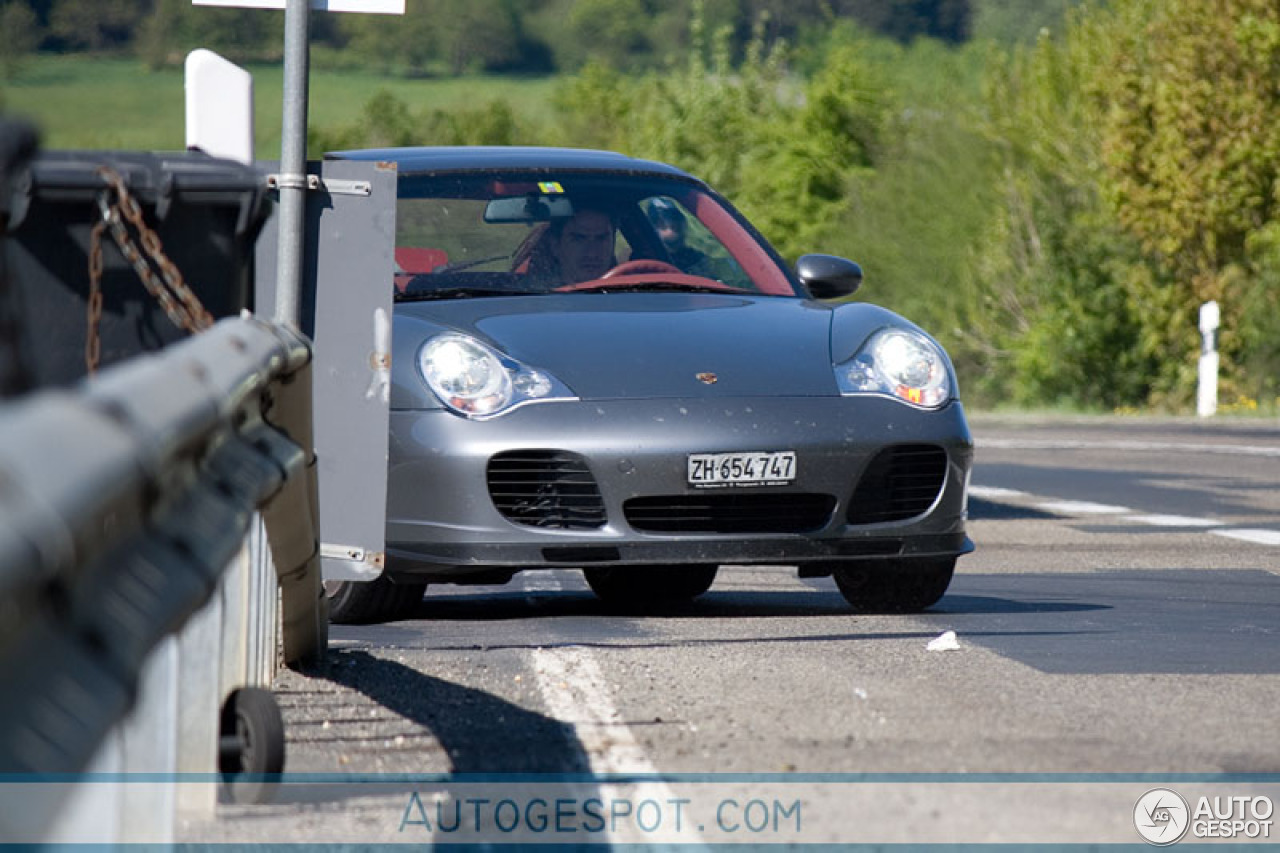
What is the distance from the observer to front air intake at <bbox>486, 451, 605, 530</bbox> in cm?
695

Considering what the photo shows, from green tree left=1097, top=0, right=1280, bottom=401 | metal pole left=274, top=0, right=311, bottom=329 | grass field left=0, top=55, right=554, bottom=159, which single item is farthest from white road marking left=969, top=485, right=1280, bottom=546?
grass field left=0, top=55, right=554, bottom=159

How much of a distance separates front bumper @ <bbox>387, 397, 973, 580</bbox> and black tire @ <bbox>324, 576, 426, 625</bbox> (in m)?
0.38

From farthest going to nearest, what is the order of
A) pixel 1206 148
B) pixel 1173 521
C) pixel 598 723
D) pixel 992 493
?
pixel 1206 148 → pixel 992 493 → pixel 1173 521 → pixel 598 723

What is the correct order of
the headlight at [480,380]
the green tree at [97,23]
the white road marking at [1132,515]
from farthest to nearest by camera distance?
the green tree at [97,23] → the white road marking at [1132,515] → the headlight at [480,380]

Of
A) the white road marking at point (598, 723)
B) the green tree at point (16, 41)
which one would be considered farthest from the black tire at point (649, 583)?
the green tree at point (16, 41)

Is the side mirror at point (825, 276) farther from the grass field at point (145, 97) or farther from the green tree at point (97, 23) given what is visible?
the green tree at point (97, 23)

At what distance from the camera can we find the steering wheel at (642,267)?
812 centimetres

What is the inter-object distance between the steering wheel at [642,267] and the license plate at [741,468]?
1.33 metres

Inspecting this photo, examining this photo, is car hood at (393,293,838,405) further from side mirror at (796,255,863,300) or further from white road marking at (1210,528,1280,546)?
white road marking at (1210,528,1280,546)

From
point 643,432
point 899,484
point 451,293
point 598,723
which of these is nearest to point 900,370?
point 899,484

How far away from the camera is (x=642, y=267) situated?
8.20 meters

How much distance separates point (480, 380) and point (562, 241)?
1.27m

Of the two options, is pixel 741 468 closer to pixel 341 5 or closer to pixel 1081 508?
pixel 341 5

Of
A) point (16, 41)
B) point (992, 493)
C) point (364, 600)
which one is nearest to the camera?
point (364, 600)
